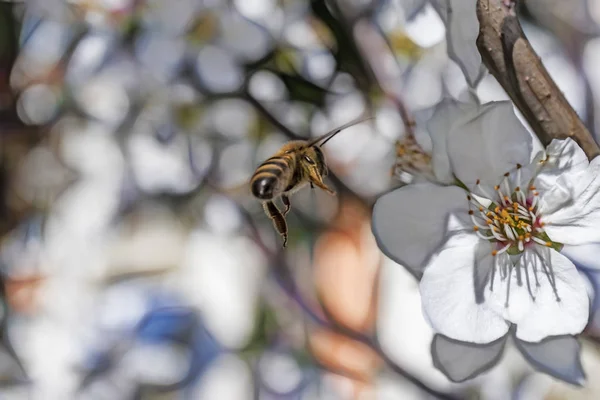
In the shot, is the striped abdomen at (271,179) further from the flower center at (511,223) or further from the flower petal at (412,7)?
the flower petal at (412,7)

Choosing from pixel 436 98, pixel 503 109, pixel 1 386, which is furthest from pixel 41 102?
pixel 503 109

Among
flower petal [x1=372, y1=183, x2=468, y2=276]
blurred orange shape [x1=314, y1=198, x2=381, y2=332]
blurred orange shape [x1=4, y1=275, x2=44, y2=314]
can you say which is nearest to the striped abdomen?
flower petal [x1=372, y1=183, x2=468, y2=276]

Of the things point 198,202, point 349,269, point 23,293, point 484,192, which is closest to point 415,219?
point 484,192

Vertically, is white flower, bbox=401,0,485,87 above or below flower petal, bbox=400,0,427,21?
above

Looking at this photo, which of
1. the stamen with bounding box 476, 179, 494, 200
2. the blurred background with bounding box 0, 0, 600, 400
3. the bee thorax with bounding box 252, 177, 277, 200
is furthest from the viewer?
the blurred background with bounding box 0, 0, 600, 400

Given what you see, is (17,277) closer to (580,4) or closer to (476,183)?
(476,183)

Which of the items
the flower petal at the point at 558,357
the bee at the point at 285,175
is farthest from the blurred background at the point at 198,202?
the bee at the point at 285,175

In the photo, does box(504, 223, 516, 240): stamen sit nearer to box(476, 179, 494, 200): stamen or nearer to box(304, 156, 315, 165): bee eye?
box(476, 179, 494, 200): stamen
